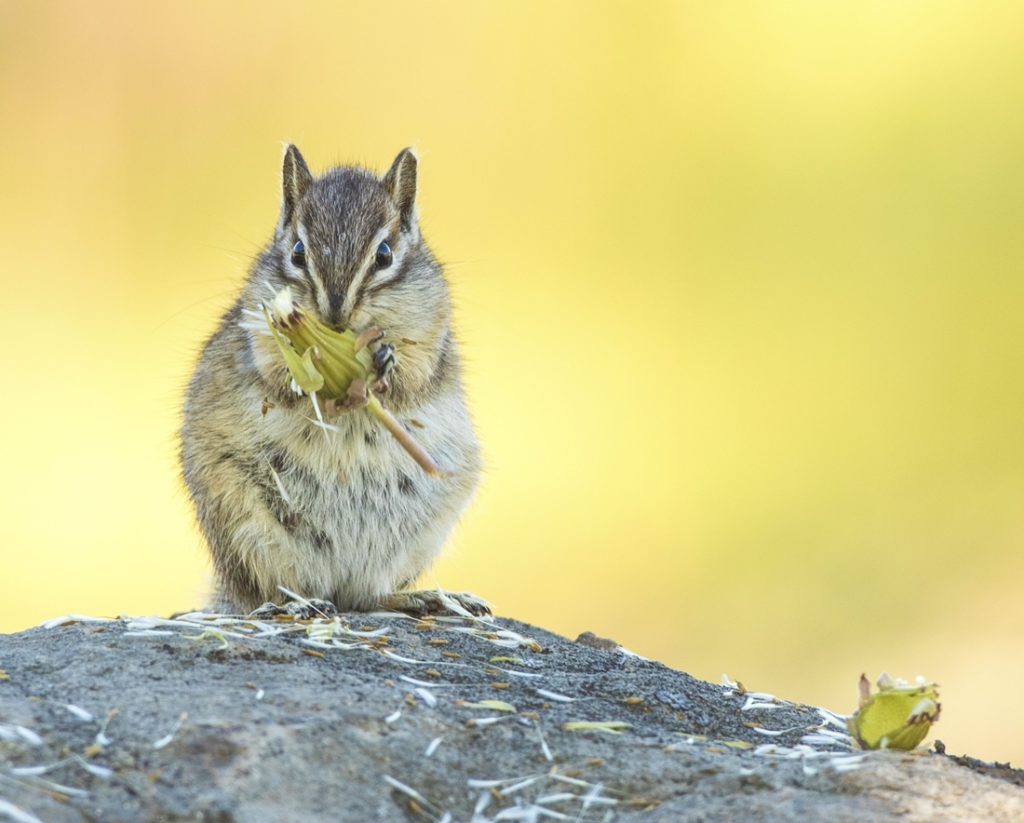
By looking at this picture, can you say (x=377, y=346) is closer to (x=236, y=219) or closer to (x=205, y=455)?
(x=205, y=455)

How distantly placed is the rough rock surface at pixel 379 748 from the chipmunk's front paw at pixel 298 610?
1.80 ft

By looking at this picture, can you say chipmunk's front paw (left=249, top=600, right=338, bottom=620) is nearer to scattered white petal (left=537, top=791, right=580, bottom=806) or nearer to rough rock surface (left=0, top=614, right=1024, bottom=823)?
rough rock surface (left=0, top=614, right=1024, bottom=823)

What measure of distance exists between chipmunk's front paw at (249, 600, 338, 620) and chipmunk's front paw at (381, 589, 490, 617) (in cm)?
31

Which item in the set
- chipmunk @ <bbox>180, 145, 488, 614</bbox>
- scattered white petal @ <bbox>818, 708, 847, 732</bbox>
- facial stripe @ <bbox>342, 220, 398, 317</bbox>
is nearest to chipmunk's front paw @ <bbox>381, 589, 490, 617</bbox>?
chipmunk @ <bbox>180, 145, 488, 614</bbox>

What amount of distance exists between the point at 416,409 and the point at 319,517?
1.79ft

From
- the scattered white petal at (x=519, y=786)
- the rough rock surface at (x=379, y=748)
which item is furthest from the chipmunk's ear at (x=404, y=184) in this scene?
the scattered white petal at (x=519, y=786)

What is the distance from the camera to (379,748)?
129 inches

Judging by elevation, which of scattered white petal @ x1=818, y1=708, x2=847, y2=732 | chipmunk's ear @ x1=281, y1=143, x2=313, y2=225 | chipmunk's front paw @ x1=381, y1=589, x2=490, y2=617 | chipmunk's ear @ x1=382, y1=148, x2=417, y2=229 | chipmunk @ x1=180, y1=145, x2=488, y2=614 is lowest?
scattered white petal @ x1=818, y1=708, x2=847, y2=732

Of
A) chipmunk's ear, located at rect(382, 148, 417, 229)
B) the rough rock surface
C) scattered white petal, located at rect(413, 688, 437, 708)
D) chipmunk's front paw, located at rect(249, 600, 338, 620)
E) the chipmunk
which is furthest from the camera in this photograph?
chipmunk's ear, located at rect(382, 148, 417, 229)

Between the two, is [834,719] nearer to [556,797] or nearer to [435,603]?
[556,797]

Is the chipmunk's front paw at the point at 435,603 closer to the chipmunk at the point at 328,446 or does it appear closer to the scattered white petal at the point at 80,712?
the chipmunk at the point at 328,446

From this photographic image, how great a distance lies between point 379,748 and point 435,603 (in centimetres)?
191

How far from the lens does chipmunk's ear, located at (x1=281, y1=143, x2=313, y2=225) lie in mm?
5445

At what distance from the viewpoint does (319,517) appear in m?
5.11
